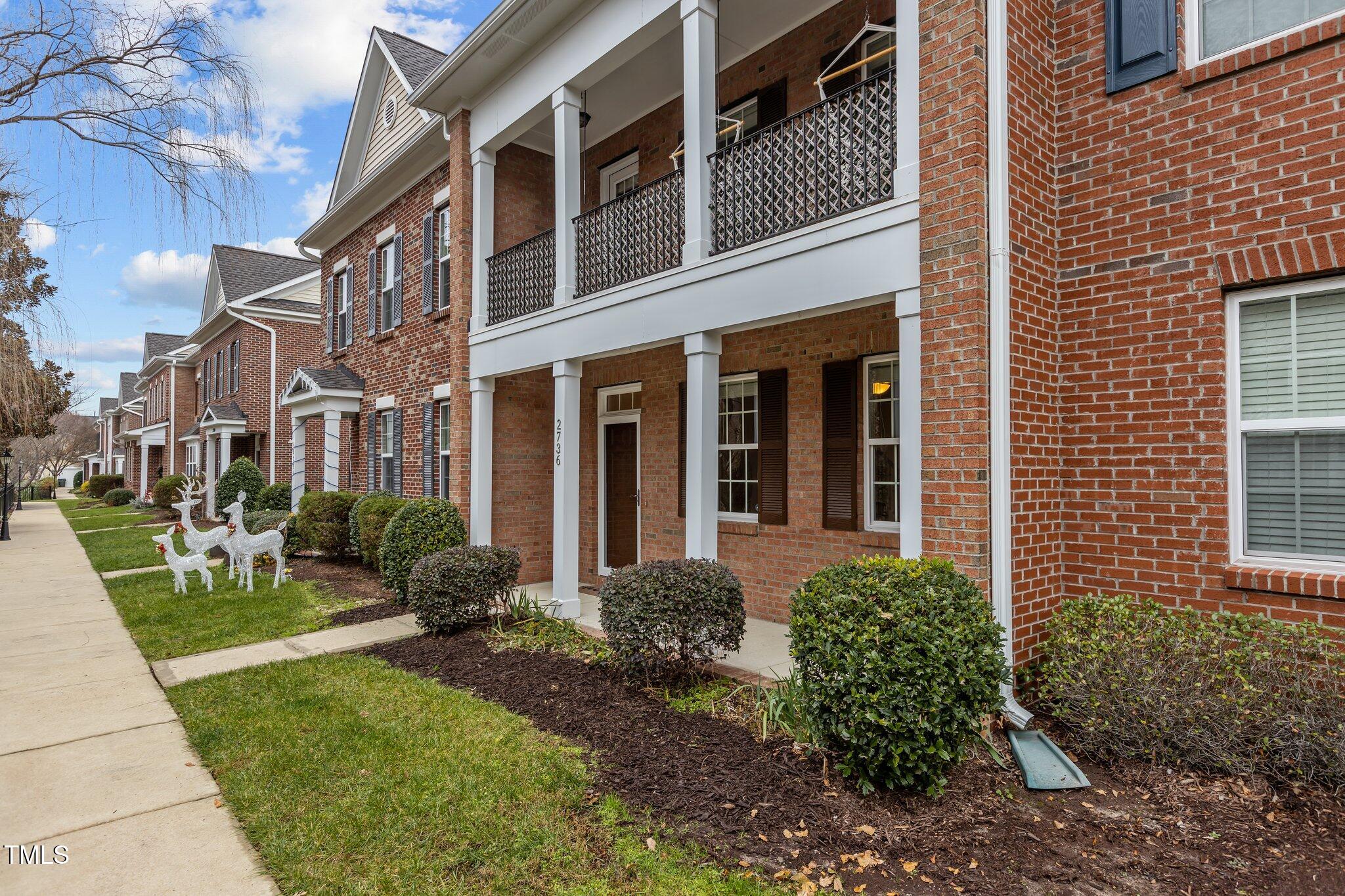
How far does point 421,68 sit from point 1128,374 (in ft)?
44.2

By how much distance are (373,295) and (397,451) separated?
3500mm

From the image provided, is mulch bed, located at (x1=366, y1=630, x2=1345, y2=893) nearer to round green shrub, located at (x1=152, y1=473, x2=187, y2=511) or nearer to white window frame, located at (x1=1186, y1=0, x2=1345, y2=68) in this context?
white window frame, located at (x1=1186, y1=0, x2=1345, y2=68)

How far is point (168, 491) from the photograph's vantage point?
2444 cm

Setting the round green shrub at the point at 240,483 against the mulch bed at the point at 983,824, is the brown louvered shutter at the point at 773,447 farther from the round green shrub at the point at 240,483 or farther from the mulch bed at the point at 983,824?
the round green shrub at the point at 240,483

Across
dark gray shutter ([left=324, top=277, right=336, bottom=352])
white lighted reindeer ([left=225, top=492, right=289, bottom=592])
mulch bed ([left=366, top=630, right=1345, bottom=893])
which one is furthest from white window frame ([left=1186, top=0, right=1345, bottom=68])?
dark gray shutter ([left=324, top=277, right=336, bottom=352])

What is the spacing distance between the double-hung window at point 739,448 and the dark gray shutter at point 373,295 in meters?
8.73

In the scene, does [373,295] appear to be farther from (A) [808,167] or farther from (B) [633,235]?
(A) [808,167]

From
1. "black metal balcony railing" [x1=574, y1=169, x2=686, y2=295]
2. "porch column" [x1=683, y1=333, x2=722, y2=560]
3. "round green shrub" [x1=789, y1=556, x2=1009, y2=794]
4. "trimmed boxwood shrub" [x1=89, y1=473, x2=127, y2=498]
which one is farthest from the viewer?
"trimmed boxwood shrub" [x1=89, y1=473, x2=127, y2=498]

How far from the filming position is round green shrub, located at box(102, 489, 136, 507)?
33.7 meters

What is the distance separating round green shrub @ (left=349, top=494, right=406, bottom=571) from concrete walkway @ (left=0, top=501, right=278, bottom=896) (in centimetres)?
365

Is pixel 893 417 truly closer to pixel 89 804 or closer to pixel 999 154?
pixel 999 154

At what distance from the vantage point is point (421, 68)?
13.5 metres

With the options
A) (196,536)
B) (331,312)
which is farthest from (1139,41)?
(331,312)

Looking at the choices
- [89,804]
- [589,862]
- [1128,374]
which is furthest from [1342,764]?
[89,804]
